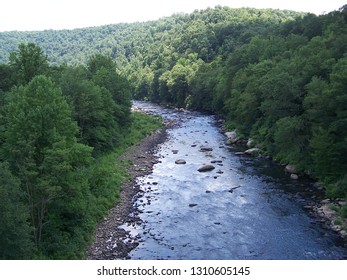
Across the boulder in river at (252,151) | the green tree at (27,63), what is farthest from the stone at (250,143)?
the green tree at (27,63)

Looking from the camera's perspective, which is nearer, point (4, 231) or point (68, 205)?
point (4, 231)

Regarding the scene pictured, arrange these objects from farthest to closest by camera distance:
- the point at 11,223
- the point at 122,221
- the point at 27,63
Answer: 1. the point at 27,63
2. the point at 122,221
3. the point at 11,223

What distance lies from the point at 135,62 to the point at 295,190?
171 meters

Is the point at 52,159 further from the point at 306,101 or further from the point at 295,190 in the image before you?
the point at 306,101

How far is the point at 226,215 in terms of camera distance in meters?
33.4

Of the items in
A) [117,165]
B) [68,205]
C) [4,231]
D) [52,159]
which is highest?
[52,159]

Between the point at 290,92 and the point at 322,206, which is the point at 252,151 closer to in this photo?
the point at 290,92

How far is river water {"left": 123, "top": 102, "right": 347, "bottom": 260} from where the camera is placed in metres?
27.1

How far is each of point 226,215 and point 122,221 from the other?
9129 mm

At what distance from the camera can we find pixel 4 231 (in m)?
19.9

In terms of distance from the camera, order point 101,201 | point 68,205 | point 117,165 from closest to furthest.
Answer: point 68,205, point 101,201, point 117,165

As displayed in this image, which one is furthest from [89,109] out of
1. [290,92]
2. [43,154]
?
[290,92]

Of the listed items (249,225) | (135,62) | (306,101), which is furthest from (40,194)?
(135,62)

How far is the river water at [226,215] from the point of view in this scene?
88.9 feet
